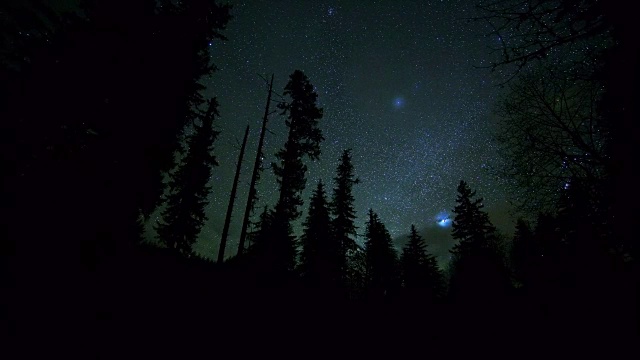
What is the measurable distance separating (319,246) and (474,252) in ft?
53.4

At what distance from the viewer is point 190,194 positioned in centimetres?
2197

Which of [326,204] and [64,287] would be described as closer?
[64,287]

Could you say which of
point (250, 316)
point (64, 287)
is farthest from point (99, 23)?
point (250, 316)

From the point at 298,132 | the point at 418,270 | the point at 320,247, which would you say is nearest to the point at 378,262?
the point at 418,270

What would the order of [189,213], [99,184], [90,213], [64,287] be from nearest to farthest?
[64,287] < [90,213] < [99,184] < [189,213]

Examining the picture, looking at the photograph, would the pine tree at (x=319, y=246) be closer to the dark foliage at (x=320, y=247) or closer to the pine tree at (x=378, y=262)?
the dark foliage at (x=320, y=247)

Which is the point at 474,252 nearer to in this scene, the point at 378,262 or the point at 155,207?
the point at 378,262

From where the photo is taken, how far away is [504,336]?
848cm

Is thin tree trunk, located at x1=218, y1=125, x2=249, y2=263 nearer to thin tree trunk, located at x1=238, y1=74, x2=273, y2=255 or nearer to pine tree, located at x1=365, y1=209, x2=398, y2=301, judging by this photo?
→ thin tree trunk, located at x1=238, y1=74, x2=273, y2=255

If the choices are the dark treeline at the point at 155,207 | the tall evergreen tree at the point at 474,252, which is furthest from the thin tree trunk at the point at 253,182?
the tall evergreen tree at the point at 474,252

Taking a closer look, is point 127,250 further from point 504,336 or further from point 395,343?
point 504,336

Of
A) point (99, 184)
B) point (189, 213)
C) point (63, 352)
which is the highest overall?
point (189, 213)

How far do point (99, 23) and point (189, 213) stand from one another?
15.7 meters

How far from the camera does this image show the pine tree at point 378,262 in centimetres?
3061
